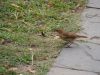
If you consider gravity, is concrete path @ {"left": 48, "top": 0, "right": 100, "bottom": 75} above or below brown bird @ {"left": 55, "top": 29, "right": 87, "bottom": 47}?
below

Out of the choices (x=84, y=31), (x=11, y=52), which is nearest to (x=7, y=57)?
(x=11, y=52)

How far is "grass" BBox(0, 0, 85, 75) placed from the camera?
5.36 metres

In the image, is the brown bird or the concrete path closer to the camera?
the concrete path

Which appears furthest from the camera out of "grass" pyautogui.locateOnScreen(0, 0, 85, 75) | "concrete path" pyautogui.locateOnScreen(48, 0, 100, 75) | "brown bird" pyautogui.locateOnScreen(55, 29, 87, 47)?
"brown bird" pyautogui.locateOnScreen(55, 29, 87, 47)

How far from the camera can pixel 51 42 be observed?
6016mm

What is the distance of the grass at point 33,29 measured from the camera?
5359 millimetres

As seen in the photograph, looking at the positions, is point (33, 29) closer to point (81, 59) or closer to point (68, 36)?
point (68, 36)

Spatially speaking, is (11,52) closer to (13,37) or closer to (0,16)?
(13,37)

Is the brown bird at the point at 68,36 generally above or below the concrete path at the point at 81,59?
above

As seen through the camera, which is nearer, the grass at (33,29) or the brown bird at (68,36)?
the grass at (33,29)

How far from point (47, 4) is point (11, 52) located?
221cm

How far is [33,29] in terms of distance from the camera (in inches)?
253

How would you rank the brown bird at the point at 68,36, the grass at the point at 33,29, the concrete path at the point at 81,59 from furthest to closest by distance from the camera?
1. the brown bird at the point at 68,36
2. the grass at the point at 33,29
3. the concrete path at the point at 81,59

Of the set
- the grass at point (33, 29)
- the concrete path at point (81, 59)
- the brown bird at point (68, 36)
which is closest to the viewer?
the concrete path at point (81, 59)
